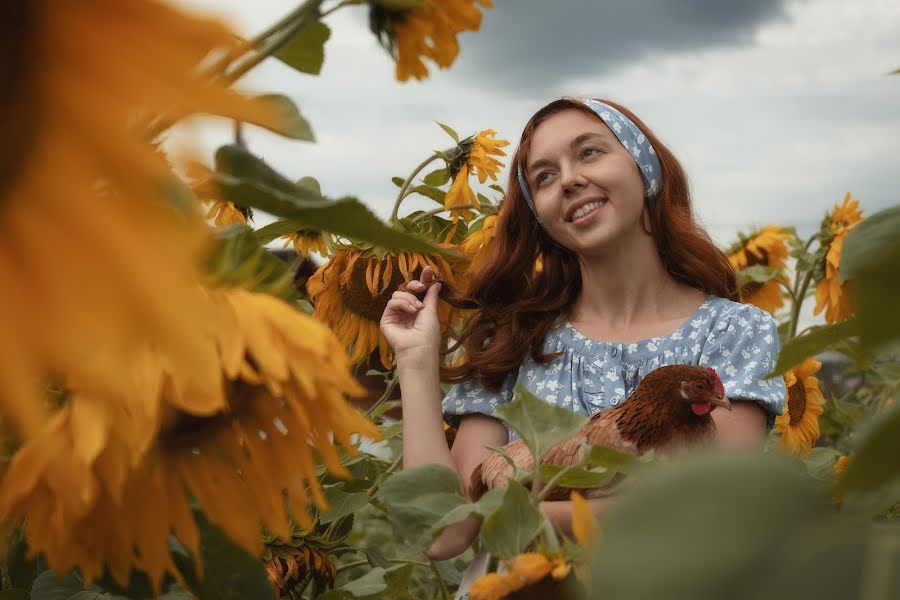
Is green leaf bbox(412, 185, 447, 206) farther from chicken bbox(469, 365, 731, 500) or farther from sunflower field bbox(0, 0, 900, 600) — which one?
sunflower field bbox(0, 0, 900, 600)

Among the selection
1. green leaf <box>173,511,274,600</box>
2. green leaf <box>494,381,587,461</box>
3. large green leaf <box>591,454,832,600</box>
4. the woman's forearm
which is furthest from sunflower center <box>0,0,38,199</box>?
the woman's forearm

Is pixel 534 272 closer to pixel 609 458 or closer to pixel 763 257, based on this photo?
pixel 763 257

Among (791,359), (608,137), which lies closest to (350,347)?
(608,137)

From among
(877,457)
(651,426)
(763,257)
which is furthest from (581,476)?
(763,257)

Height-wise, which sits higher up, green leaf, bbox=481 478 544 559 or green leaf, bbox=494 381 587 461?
green leaf, bbox=494 381 587 461

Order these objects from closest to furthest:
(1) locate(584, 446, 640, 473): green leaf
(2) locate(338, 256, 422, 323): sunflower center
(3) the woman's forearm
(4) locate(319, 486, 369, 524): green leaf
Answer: (1) locate(584, 446, 640, 473): green leaf
(4) locate(319, 486, 369, 524): green leaf
(3) the woman's forearm
(2) locate(338, 256, 422, 323): sunflower center

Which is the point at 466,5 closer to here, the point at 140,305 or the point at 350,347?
the point at 140,305

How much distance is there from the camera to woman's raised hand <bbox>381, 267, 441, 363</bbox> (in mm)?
1177

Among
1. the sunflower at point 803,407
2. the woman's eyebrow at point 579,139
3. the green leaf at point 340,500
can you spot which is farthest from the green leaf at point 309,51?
the sunflower at point 803,407

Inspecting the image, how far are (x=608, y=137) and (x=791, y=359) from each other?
1.02 meters

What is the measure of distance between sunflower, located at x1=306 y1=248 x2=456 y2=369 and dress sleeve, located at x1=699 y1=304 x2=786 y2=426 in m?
0.36

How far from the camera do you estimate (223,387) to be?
35cm

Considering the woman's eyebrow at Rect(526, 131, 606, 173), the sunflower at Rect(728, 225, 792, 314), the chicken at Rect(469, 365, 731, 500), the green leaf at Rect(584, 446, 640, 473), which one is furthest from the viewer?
the sunflower at Rect(728, 225, 792, 314)

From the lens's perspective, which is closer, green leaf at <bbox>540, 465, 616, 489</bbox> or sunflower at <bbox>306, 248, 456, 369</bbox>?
green leaf at <bbox>540, 465, 616, 489</bbox>
